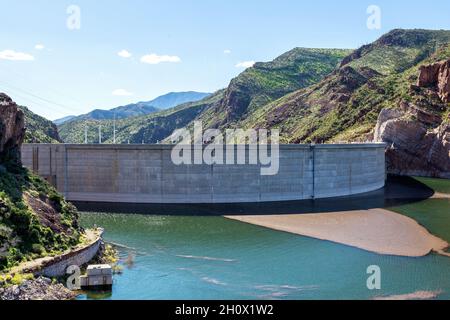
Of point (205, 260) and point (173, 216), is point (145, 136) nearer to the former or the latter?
point (173, 216)

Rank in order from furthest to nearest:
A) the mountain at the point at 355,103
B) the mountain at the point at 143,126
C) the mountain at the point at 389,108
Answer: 1. the mountain at the point at 143,126
2. the mountain at the point at 355,103
3. the mountain at the point at 389,108

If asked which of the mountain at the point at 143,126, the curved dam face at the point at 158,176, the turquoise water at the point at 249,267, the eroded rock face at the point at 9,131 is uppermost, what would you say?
the mountain at the point at 143,126

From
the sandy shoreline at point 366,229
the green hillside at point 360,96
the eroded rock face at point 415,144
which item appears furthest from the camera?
the green hillside at point 360,96

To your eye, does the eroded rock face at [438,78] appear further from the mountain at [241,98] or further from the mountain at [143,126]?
the mountain at [143,126]

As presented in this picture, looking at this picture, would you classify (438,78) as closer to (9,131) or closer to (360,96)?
(360,96)

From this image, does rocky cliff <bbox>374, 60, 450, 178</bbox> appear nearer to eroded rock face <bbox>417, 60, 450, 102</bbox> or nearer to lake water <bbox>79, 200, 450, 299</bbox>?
eroded rock face <bbox>417, 60, 450, 102</bbox>

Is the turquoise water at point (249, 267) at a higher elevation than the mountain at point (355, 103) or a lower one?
lower

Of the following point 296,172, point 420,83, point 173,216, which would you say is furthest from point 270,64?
point 173,216

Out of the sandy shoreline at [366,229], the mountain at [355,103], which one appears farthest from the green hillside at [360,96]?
the sandy shoreline at [366,229]

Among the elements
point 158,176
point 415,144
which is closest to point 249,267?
point 158,176
